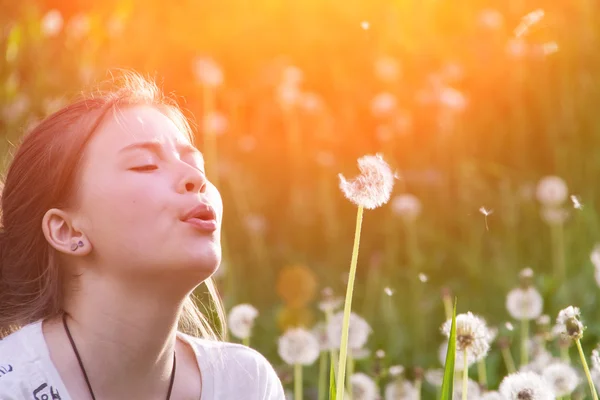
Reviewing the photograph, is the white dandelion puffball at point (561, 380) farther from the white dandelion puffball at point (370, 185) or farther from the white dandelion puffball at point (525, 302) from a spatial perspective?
the white dandelion puffball at point (370, 185)

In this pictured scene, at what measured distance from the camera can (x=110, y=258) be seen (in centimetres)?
137

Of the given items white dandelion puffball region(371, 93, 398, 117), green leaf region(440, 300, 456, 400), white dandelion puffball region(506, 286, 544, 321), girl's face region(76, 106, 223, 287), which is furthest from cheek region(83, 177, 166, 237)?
white dandelion puffball region(371, 93, 398, 117)

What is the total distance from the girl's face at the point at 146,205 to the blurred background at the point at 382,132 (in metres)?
1.12

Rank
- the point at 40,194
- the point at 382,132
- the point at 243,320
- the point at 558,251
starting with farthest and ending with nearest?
1. the point at 382,132
2. the point at 558,251
3. the point at 243,320
4. the point at 40,194

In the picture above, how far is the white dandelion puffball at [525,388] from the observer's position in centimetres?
136

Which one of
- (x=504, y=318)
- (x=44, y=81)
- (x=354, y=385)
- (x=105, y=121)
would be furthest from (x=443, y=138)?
(x=105, y=121)

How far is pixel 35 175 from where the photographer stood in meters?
1.51

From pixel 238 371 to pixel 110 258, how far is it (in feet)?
1.09

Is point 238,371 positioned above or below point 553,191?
below

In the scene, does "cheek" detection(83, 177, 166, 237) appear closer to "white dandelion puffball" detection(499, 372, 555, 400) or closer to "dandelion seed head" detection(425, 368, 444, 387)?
"white dandelion puffball" detection(499, 372, 555, 400)

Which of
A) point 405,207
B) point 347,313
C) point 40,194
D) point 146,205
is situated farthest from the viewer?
point 405,207

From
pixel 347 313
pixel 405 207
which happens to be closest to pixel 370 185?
pixel 347 313

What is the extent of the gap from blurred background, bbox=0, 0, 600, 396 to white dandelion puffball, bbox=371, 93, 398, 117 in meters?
0.01

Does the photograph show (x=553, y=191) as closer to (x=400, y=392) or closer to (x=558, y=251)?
(x=558, y=251)
